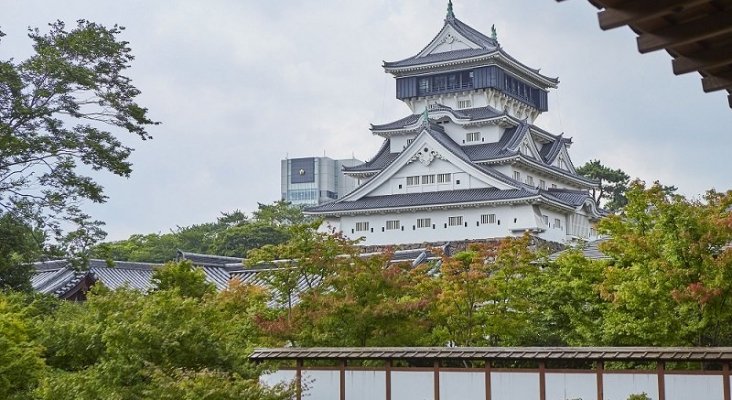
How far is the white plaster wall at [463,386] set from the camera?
63.5 ft

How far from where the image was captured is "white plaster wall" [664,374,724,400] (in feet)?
57.3

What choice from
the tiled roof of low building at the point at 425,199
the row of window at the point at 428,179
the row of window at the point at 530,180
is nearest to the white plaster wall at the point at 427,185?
the row of window at the point at 428,179

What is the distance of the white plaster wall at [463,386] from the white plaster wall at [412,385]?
290 millimetres

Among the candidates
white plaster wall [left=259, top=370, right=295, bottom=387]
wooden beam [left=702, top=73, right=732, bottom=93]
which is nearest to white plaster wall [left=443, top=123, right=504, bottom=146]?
white plaster wall [left=259, top=370, right=295, bottom=387]

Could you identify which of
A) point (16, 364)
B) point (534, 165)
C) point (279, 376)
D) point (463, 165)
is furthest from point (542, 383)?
point (534, 165)

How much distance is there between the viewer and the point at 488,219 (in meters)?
55.8

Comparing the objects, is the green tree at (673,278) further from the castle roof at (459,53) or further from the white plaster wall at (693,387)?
the castle roof at (459,53)

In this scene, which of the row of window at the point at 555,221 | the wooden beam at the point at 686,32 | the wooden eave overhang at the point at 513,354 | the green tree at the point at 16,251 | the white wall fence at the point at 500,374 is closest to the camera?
the wooden beam at the point at 686,32

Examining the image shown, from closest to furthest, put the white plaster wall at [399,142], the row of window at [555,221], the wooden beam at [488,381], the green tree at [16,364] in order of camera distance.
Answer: the green tree at [16,364], the wooden beam at [488,381], the row of window at [555,221], the white plaster wall at [399,142]

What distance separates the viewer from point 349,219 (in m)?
59.6

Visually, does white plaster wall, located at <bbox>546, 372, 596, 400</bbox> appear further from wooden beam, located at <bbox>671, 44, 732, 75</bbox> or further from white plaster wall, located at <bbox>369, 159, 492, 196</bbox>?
white plaster wall, located at <bbox>369, 159, 492, 196</bbox>

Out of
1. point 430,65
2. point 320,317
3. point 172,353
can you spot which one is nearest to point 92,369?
point 172,353

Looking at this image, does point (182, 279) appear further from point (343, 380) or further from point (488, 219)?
point (488, 219)

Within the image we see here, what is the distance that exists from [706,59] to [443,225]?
2024 inches
